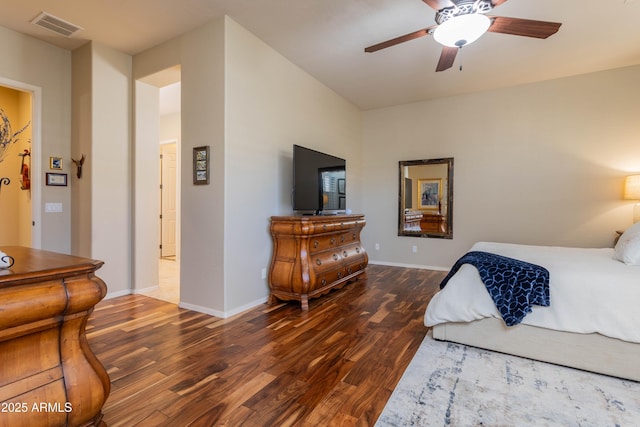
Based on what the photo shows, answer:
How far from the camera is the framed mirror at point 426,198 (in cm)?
505

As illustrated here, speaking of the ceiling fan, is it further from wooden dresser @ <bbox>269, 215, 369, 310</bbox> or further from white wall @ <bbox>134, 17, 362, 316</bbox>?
wooden dresser @ <bbox>269, 215, 369, 310</bbox>

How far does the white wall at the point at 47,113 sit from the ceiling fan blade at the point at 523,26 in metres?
4.54

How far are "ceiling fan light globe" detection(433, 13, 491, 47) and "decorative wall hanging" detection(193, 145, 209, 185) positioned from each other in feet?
7.66

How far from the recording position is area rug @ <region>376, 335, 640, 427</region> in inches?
61.1

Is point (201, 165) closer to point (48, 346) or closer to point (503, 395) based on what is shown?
point (48, 346)

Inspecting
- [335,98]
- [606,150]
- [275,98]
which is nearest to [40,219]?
[275,98]

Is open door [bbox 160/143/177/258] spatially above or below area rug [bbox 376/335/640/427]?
above

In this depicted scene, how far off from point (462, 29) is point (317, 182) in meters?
2.24

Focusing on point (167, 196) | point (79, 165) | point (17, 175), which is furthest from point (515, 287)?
point (167, 196)

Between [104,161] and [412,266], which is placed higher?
[104,161]

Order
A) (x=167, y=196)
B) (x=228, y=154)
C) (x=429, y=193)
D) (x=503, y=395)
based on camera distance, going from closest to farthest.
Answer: (x=503, y=395) < (x=228, y=154) < (x=429, y=193) < (x=167, y=196)

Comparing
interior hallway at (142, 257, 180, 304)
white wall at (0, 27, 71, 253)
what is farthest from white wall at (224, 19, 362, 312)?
white wall at (0, 27, 71, 253)

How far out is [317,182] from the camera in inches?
155

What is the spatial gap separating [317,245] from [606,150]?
4.15 metres
